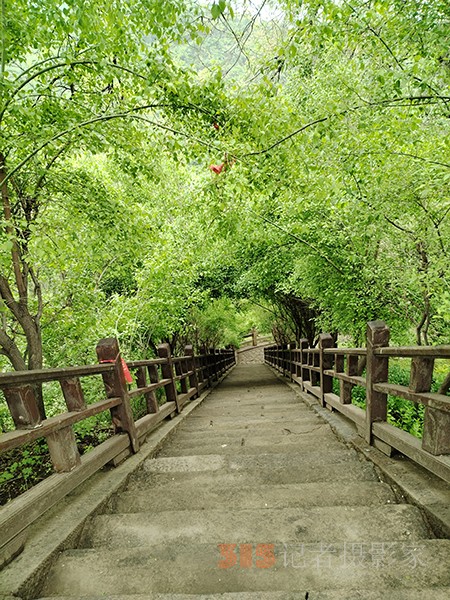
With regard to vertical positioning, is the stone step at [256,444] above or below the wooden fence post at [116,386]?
below

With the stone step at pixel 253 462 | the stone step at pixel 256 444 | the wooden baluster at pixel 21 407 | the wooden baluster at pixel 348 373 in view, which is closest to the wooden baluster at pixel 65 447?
the wooden baluster at pixel 21 407

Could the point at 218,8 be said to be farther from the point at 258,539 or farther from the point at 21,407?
the point at 258,539

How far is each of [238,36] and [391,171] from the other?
2987 millimetres

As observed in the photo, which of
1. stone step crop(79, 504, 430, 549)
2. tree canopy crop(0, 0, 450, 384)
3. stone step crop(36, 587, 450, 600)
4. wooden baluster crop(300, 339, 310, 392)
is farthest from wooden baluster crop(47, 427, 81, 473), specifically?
wooden baluster crop(300, 339, 310, 392)

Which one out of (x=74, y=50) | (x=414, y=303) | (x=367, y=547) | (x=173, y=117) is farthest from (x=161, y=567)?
(x=414, y=303)

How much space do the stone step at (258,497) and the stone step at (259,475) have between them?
5.1 inches

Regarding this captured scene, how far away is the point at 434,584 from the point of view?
1469mm

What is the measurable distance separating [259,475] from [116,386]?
64.5 inches

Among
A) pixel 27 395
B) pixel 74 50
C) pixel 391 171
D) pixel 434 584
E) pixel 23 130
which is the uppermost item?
pixel 74 50

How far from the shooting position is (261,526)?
1961 mm

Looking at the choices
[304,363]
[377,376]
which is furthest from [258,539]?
[304,363]

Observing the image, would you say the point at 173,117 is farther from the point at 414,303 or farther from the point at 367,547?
the point at 414,303

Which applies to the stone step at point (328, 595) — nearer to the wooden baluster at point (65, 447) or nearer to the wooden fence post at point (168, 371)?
the wooden baluster at point (65, 447)

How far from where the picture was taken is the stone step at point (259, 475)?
2.65 metres
